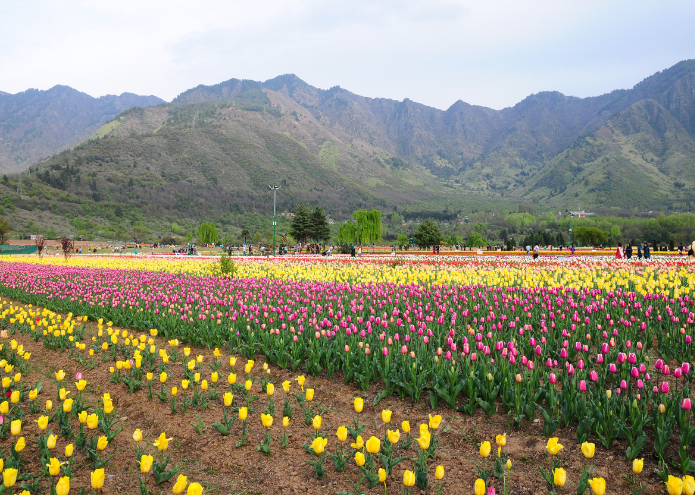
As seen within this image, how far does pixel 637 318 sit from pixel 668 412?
348 centimetres

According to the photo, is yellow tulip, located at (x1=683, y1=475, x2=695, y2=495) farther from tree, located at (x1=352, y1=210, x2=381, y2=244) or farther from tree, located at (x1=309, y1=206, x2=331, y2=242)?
tree, located at (x1=352, y1=210, x2=381, y2=244)

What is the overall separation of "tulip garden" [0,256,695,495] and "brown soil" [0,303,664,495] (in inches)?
0.6

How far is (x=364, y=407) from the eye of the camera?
4.62 metres

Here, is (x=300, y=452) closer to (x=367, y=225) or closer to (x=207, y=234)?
(x=367, y=225)

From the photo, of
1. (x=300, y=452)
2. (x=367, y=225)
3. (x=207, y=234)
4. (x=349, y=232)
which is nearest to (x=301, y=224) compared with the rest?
(x=349, y=232)

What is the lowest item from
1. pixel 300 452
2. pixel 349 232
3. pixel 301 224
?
pixel 300 452

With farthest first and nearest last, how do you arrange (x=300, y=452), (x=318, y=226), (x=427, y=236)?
(x=427, y=236) < (x=318, y=226) < (x=300, y=452)

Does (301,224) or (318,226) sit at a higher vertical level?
(301,224)

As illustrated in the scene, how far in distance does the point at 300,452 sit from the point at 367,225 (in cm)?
6055

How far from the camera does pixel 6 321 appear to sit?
29.5 ft

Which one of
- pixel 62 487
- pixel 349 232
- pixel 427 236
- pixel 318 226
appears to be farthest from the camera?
pixel 427 236

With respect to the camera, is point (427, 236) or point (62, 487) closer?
point (62, 487)

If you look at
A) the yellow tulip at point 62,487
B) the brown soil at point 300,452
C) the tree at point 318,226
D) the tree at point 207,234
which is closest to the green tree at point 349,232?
the tree at point 318,226

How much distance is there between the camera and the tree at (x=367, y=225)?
64.0 metres
